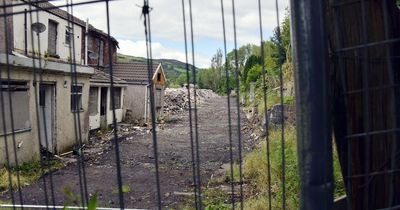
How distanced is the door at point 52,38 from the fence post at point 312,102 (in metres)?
14.4

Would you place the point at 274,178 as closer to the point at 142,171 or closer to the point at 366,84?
the point at 142,171

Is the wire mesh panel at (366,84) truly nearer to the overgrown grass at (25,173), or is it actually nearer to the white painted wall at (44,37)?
the overgrown grass at (25,173)

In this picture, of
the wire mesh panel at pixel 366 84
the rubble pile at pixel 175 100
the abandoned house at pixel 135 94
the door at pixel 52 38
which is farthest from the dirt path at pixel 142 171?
the rubble pile at pixel 175 100

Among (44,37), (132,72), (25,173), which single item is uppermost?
(44,37)

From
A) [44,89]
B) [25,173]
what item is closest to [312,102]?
[25,173]

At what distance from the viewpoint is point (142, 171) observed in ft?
37.2

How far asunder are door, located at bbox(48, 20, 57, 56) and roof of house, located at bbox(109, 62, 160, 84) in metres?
8.61

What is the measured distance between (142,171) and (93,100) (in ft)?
28.5

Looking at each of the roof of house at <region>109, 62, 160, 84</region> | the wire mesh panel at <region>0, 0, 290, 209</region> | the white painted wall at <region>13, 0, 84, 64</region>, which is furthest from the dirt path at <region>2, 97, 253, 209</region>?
the roof of house at <region>109, 62, 160, 84</region>

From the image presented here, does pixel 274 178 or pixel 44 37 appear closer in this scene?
pixel 274 178

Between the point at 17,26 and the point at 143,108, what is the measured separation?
12.1 meters

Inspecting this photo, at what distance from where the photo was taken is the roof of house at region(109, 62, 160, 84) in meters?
24.1

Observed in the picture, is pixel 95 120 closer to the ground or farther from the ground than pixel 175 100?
closer to the ground

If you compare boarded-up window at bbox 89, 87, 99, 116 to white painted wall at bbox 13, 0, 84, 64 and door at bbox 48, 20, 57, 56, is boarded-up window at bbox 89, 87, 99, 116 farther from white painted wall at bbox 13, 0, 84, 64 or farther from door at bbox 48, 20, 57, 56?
door at bbox 48, 20, 57, 56
